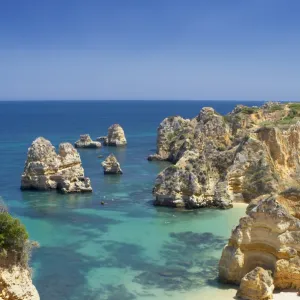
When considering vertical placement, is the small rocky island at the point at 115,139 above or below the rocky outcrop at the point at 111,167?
above

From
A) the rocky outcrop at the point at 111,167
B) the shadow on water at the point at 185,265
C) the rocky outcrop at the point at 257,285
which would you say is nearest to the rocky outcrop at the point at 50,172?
the rocky outcrop at the point at 111,167

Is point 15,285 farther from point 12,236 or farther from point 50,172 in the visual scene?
point 50,172

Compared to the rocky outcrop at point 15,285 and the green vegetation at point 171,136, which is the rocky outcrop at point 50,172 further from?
the rocky outcrop at point 15,285

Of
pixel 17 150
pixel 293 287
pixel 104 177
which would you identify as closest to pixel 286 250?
pixel 293 287

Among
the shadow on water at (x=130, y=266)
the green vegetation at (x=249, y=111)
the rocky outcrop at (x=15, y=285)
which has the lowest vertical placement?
the shadow on water at (x=130, y=266)

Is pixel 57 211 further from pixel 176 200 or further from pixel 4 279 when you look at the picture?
pixel 4 279

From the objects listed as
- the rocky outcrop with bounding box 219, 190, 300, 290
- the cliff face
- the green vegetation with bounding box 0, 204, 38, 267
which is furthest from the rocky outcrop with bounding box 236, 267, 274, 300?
the cliff face

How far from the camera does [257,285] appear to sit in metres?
23.4

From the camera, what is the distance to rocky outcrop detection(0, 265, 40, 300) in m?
16.6

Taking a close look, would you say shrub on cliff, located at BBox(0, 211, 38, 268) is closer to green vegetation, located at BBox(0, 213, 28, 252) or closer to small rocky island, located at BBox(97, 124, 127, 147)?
green vegetation, located at BBox(0, 213, 28, 252)

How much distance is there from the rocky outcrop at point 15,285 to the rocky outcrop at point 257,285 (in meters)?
11.2

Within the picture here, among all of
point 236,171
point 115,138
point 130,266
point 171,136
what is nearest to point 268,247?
point 130,266

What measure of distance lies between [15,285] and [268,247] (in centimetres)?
1414

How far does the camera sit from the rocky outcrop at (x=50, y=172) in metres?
52.5
